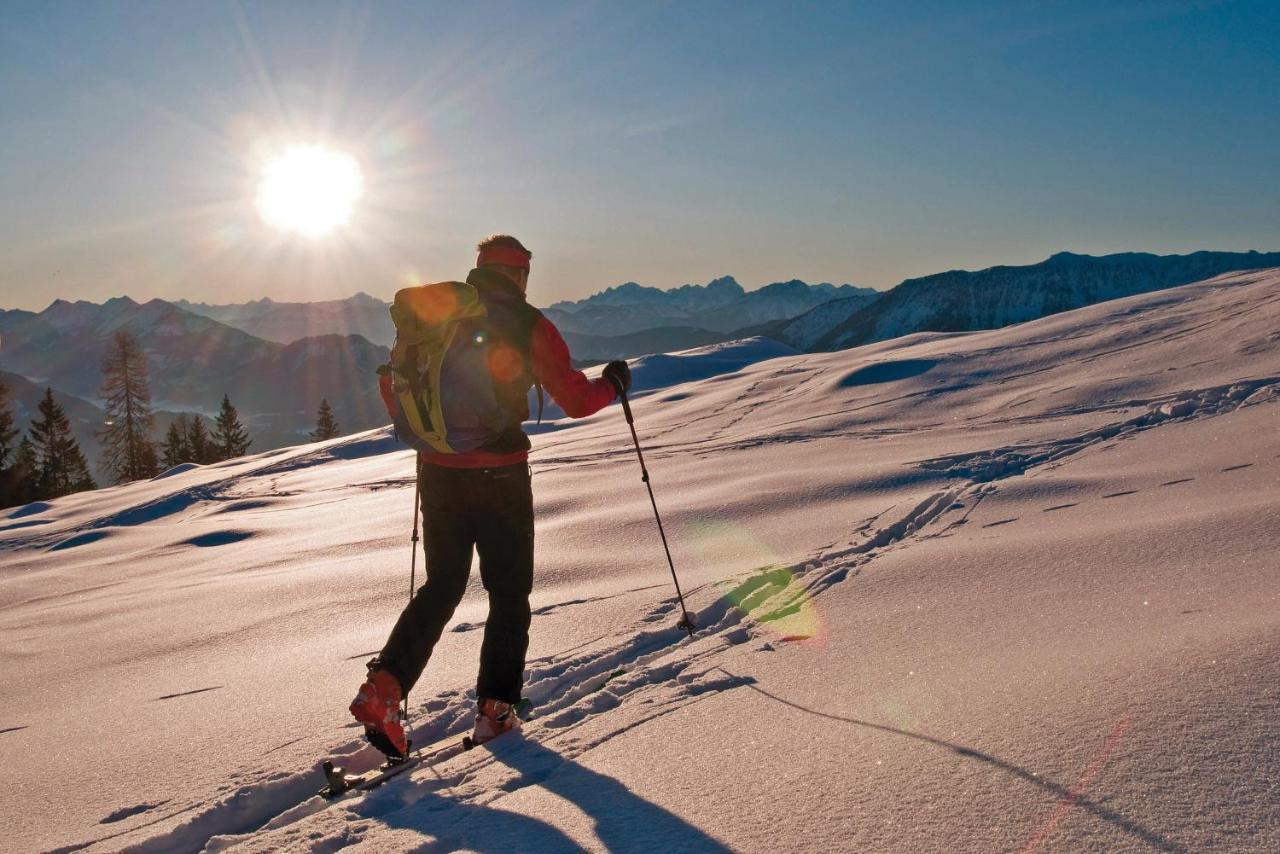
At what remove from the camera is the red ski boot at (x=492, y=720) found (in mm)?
2988

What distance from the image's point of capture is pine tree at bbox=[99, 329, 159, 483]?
39.9 metres

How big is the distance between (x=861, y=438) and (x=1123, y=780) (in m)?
8.66

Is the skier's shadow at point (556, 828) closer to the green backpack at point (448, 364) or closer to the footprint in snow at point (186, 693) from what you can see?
the green backpack at point (448, 364)

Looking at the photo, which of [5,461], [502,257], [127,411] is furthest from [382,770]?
[127,411]

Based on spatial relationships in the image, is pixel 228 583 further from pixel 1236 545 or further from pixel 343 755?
pixel 1236 545

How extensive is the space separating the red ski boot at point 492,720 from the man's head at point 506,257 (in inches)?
65.1

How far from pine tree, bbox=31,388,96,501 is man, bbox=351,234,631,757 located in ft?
141

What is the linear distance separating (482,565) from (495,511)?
0.23 meters

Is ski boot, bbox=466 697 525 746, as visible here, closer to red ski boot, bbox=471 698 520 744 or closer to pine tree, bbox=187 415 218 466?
red ski boot, bbox=471 698 520 744

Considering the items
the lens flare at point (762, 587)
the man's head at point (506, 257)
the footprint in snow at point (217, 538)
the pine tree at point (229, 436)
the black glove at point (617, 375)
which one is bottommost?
the lens flare at point (762, 587)

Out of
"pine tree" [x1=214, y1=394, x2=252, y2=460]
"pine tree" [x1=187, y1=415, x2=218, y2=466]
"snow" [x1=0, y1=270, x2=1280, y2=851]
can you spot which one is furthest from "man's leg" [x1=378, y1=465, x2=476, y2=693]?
"pine tree" [x1=214, y1=394, x2=252, y2=460]

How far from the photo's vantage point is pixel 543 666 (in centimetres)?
369

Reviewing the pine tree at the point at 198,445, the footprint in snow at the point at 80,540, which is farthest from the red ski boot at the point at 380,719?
the pine tree at the point at 198,445

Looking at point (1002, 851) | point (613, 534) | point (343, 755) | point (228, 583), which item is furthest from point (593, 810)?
point (228, 583)
